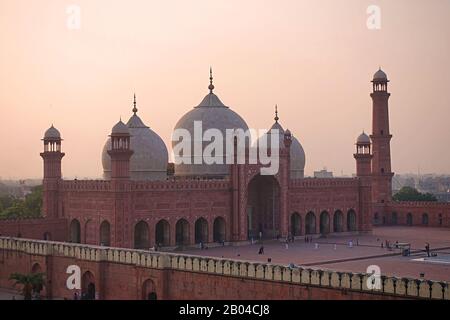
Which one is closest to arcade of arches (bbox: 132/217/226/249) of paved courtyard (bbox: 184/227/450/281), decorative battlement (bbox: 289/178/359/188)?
paved courtyard (bbox: 184/227/450/281)

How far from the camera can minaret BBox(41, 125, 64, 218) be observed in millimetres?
35344

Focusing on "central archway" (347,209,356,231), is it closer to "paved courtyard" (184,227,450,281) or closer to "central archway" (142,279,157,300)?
"paved courtyard" (184,227,450,281)

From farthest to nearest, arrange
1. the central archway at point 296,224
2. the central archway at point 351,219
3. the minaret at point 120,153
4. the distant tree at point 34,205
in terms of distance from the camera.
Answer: the distant tree at point 34,205 → the central archway at point 351,219 → the central archway at point 296,224 → the minaret at point 120,153

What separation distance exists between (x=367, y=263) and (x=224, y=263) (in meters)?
7.88

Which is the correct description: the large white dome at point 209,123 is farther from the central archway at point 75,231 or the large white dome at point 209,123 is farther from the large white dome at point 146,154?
the central archway at point 75,231

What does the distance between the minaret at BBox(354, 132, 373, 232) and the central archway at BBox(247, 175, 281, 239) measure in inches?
239

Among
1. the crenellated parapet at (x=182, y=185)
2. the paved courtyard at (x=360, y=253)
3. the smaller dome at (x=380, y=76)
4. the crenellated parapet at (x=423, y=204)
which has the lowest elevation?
the paved courtyard at (x=360, y=253)

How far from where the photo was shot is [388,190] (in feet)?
161

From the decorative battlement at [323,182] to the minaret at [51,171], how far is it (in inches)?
Result: 424

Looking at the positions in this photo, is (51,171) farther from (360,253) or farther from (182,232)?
(360,253)

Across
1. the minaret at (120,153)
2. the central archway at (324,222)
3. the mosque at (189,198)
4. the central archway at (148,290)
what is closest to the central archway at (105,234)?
the mosque at (189,198)

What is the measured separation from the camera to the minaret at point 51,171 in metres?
35.3
